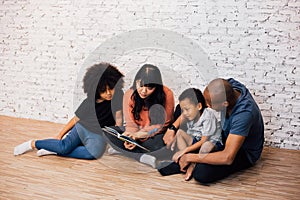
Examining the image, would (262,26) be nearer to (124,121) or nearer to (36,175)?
(124,121)

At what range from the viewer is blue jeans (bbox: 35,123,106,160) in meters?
2.45

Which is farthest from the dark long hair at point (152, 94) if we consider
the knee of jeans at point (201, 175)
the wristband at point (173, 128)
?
the knee of jeans at point (201, 175)

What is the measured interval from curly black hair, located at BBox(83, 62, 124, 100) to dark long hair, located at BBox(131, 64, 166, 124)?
163 mm

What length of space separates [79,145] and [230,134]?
0.97m

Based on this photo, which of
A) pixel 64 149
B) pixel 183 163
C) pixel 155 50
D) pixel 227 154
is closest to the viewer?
pixel 227 154

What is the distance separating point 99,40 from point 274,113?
1353mm

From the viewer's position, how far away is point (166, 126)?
2.38 m

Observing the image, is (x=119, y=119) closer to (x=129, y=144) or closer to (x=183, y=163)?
(x=129, y=144)

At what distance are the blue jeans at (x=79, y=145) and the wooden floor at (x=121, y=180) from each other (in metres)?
0.05

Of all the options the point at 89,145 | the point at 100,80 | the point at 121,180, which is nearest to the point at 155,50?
the point at 100,80

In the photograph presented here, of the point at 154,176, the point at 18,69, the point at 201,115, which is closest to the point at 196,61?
the point at 201,115

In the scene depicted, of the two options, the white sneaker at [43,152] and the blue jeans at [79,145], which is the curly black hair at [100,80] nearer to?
the blue jeans at [79,145]

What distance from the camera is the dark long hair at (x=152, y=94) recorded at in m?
2.31

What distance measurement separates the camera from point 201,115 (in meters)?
2.24
